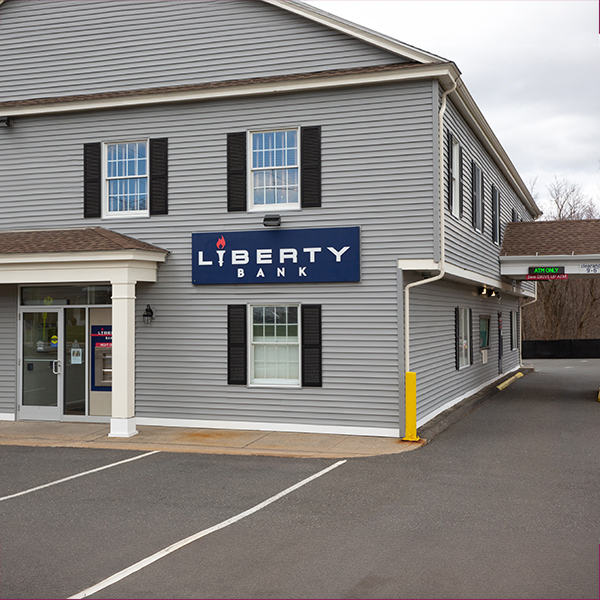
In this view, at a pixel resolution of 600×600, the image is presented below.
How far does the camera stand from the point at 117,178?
12.9 meters

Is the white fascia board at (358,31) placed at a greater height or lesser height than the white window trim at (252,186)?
greater

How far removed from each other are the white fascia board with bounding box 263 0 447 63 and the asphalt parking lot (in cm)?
637

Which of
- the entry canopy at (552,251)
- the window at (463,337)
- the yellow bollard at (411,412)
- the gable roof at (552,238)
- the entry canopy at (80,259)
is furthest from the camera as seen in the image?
the gable roof at (552,238)

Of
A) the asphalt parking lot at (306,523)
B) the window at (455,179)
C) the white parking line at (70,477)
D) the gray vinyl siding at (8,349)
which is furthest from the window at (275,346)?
the gray vinyl siding at (8,349)

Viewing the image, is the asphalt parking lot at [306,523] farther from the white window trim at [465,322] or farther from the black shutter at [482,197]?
the black shutter at [482,197]

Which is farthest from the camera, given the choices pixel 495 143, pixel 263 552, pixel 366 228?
pixel 495 143

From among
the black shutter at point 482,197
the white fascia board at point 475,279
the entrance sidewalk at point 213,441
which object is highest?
the black shutter at point 482,197

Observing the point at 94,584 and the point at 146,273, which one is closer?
the point at 94,584

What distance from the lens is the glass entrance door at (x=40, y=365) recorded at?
1312cm

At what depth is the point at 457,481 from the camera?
8.56m

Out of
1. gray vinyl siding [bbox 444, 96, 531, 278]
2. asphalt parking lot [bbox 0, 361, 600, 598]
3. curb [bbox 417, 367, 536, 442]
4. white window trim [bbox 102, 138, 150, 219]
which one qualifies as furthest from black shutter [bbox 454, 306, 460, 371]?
white window trim [bbox 102, 138, 150, 219]

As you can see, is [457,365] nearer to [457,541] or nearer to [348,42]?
[348,42]

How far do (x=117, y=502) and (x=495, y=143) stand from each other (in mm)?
12788

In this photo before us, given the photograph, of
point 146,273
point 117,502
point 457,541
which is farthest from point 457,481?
point 146,273
